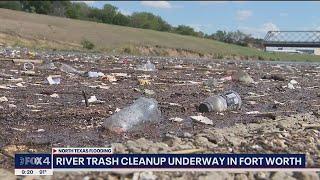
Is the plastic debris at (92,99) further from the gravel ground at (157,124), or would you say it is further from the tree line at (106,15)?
the tree line at (106,15)

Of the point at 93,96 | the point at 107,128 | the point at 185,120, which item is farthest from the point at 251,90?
the point at 107,128

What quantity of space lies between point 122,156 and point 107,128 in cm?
246

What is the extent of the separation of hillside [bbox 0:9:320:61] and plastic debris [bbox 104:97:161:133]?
147 feet

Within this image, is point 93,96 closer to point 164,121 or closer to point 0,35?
point 164,121

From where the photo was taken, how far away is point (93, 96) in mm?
11344

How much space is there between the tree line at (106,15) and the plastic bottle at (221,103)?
79.7m

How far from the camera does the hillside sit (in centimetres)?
5681

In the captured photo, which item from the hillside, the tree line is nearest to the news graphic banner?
the hillside

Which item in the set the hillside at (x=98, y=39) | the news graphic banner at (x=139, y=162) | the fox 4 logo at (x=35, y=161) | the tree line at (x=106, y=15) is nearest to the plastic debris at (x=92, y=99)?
the news graphic banner at (x=139, y=162)

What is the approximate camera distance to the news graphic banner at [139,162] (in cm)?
522

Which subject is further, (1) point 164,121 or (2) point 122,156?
(1) point 164,121

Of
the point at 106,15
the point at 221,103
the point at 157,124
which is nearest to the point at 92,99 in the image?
the point at 221,103

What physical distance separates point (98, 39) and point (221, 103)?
184ft

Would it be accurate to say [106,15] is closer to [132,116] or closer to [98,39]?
[98,39]
